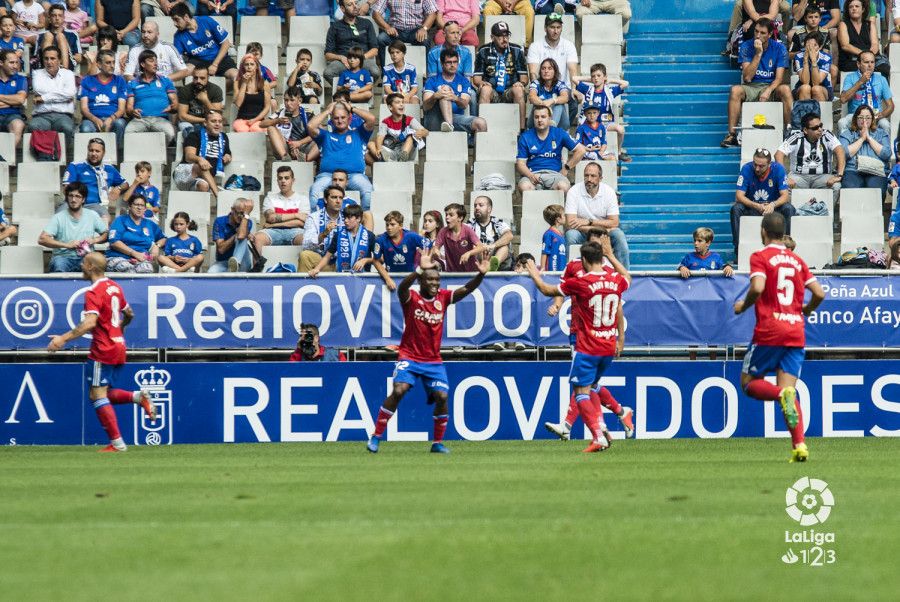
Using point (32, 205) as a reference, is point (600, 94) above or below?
above

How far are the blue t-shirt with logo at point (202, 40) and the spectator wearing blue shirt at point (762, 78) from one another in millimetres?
7914

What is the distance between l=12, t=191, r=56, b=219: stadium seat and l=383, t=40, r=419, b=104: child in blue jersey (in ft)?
16.7

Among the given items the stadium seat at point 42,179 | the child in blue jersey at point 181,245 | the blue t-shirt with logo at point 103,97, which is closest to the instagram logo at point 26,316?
the child in blue jersey at point 181,245

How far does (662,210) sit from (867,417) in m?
5.33

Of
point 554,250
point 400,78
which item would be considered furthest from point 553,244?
point 400,78

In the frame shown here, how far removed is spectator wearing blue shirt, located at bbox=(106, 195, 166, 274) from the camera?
1959cm

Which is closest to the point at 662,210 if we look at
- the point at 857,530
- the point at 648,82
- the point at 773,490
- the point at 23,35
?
the point at 648,82

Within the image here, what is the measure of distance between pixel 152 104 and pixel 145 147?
0.79 m

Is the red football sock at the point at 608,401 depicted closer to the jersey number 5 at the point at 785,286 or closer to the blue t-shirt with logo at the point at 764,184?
the jersey number 5 at the point at 785,286

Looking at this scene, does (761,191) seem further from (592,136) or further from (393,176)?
(393,176)

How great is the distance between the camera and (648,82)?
79.4ft

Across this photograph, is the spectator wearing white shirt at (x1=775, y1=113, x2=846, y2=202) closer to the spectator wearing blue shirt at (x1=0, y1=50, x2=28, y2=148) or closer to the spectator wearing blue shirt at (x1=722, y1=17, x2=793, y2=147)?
the spectator wearing blue shirt at (x1=722, y1=17, x2=793, y2=147)

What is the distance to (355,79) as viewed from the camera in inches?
897

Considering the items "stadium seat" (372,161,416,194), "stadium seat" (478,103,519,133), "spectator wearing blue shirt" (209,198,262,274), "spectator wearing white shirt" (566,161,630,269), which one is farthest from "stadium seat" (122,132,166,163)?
"spectator wearing white shirt" (566,161,630,269)
